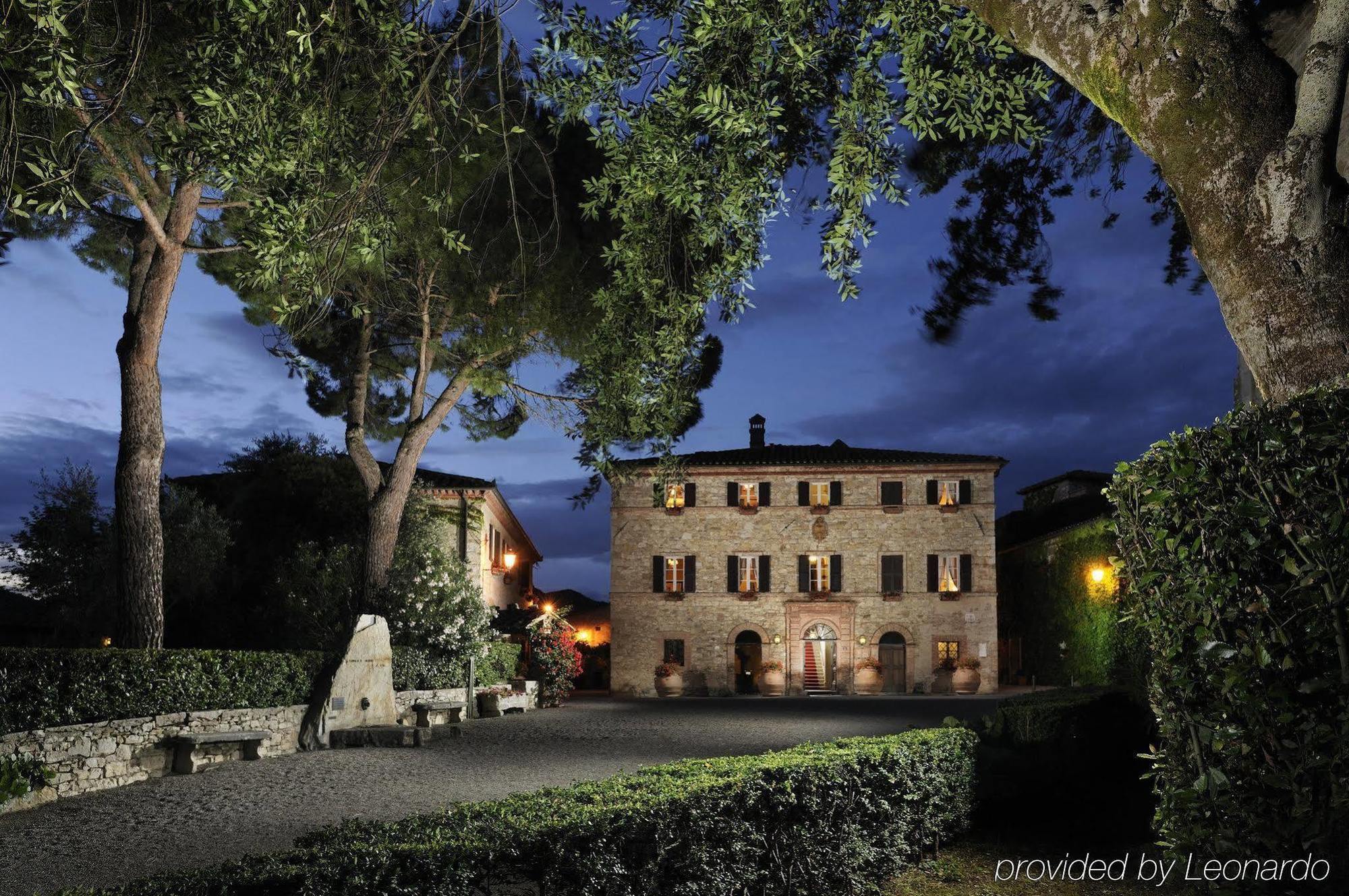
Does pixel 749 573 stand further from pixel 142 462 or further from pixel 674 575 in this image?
pixel 142 462

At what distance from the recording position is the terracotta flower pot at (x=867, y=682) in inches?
1384

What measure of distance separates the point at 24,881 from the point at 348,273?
470 inches

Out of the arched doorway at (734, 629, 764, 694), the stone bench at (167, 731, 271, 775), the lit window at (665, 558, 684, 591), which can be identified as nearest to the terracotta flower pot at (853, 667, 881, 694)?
the arched doorway at (734, 629, 764, 694)

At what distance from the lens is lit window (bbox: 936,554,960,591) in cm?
3547

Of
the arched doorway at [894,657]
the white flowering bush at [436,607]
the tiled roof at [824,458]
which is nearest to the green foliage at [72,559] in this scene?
the white flowering bush at [436,607]

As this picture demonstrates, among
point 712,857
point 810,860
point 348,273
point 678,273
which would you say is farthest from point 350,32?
point 348,273

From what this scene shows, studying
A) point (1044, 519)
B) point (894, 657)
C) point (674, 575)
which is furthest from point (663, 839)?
point (1044, 519)

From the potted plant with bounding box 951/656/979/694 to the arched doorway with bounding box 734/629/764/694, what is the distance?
653cm

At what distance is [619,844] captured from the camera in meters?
4.83

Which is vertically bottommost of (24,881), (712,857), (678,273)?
(24,881)

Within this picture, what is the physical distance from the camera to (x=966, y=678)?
34406mm

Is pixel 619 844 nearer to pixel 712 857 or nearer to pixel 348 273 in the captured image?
pixel 712 857

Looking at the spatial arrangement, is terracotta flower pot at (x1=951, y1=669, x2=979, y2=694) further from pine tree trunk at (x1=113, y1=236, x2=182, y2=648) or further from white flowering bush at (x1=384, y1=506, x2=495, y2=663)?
pine tree trunk at (x1=113, y1=236, x2=182, y2=648)

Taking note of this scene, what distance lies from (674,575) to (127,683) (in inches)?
983
